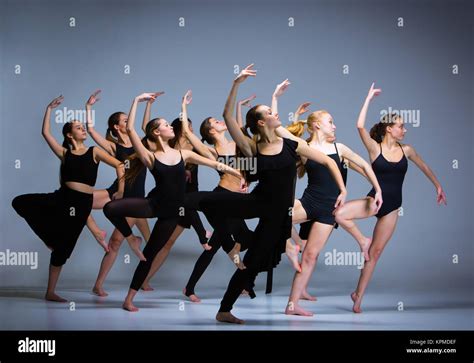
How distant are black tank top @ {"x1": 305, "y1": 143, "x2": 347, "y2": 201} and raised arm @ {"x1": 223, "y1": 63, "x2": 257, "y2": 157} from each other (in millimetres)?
909

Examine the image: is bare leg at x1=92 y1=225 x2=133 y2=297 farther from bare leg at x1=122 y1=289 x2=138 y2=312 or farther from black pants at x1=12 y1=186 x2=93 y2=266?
bare leg at x1=122 y1=289 x2=138 y2=312

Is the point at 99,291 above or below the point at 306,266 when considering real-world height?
below

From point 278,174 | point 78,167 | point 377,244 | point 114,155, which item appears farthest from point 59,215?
point 377,244

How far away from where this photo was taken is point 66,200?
1198cm

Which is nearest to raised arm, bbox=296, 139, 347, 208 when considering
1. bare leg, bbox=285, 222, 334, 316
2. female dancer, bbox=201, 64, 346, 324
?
female dancer, bbox=201, 64, 346, 324

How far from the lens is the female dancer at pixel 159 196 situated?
37.2 ft

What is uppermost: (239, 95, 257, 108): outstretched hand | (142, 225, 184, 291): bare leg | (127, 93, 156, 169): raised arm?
(239, 95, 257, 108): outstretched hand

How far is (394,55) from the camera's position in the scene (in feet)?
44.2

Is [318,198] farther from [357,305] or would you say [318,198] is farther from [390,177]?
[357,305]

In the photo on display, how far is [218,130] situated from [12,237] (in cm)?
A: 316

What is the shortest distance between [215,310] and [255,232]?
119 cm

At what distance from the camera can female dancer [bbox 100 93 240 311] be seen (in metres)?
11.3
